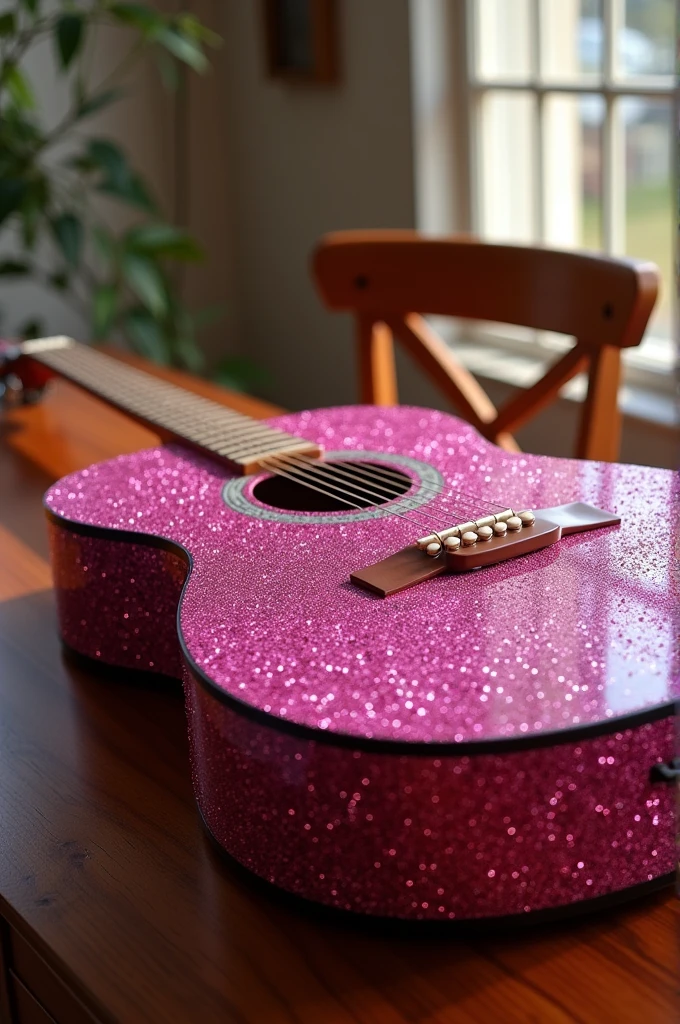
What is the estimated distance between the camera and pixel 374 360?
139 cm

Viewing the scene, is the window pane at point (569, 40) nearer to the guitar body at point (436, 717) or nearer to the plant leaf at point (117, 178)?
the plant leaf at point (117, 178)

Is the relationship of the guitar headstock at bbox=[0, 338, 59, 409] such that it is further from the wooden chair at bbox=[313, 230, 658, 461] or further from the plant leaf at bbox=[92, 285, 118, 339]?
the plant leaf at bbox=[92, 285, 118, 339]

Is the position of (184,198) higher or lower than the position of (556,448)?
higher

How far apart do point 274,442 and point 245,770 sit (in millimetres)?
433

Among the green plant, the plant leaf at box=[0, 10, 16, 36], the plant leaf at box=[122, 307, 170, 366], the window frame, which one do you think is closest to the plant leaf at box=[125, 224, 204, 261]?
the green plant

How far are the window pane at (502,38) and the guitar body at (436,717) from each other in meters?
1.36

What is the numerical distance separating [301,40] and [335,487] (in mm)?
1557

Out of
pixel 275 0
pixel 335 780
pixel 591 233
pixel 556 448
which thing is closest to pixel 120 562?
pixel 335 780

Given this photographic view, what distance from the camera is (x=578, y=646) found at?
1.91 feet

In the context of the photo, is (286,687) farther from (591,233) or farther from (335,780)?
(591,233)

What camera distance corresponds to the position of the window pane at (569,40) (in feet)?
5.82

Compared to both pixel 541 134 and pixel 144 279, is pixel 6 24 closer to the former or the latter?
pixel 144 279

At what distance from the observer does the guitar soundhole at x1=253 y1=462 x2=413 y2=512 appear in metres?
0.87

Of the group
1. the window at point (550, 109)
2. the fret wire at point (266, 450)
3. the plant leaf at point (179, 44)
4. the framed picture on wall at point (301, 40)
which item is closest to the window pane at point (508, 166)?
the window at point (550, 109)
